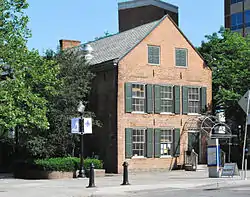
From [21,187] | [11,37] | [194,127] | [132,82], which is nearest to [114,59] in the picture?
[132,82]

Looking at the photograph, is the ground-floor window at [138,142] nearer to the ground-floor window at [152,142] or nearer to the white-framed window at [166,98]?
the ground-floor window at [152,142]

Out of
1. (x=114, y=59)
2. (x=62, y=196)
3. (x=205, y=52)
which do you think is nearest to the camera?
(x=62, y=196)

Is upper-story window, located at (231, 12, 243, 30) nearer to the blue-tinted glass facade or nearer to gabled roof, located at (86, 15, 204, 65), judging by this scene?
the blue-tinted glass facade

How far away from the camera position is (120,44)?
1454 inches

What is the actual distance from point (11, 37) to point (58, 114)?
7511 millimetres

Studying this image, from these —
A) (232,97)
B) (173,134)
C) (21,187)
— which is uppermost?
(232,97)

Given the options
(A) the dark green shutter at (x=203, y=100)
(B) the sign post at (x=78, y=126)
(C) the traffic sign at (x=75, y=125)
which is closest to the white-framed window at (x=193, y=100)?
(A) the dark green shutter at (x=203, y=100)

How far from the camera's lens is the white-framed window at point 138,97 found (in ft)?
112

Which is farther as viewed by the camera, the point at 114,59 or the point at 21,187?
the point at 114,59

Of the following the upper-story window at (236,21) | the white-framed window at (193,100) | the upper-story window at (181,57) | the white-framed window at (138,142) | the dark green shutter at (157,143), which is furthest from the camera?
the upper-story window at (236,21)

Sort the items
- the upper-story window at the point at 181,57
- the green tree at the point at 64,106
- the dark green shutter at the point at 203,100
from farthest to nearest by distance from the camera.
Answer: the dark green shutter at the point at 203,100, the upper-story window at the point at 181,57, the green tree at the point at 64,106

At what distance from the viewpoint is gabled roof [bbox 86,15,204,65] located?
115 ft

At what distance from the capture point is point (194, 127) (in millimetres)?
36312

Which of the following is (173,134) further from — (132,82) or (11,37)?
(11,37)
